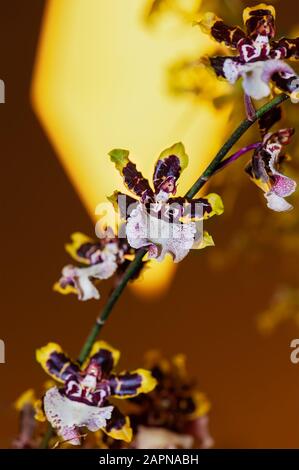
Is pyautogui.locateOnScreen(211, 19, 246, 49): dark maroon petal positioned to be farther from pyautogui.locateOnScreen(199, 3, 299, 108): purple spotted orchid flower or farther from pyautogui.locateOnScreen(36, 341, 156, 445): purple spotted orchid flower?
pyautogui.locateOnScreen(36, 341, 156, 445): purple spotted orchid flower

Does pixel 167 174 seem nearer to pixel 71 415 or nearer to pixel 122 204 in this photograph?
pixel 122 204

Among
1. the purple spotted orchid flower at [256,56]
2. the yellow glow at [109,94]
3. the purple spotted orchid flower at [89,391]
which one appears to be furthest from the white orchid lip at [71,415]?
the yellow glow at [109,94]

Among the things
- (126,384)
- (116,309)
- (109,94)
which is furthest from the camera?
(116,309)

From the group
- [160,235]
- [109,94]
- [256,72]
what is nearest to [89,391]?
[160,235]

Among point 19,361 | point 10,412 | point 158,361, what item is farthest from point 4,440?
point 158,361

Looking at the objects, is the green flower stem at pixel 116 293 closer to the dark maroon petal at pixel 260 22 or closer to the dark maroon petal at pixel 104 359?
the dark maroon petal at pixel 104 359

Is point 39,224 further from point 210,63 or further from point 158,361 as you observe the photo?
point 210,63

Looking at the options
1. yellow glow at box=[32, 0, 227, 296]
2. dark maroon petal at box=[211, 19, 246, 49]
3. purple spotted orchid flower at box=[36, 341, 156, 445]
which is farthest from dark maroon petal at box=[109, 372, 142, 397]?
yellow glow at box=[32, 0, 227, 296]
